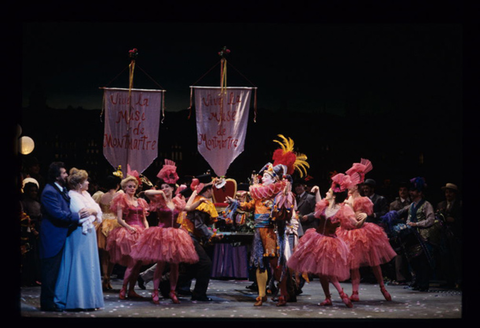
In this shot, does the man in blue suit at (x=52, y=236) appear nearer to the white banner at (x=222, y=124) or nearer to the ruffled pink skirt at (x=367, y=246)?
the ruffled pink skirt at (x=367, y=246)

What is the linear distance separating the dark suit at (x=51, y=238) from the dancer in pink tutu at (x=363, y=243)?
3257mm

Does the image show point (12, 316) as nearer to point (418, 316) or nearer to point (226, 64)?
point (418, 316)

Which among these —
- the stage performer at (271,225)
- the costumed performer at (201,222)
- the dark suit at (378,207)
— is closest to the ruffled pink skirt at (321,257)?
the stage performer at (271,225)

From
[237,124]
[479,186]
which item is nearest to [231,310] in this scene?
[479,186]

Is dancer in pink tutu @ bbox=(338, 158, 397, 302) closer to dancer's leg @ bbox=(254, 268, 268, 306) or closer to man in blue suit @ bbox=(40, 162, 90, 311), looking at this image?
dancer's leg @ bbox=(254, 268, 268, 306)

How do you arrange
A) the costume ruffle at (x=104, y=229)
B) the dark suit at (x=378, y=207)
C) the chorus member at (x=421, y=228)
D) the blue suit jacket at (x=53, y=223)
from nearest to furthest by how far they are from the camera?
the blue suit jacket at (x=53, y=223) → the chorus member at (x=421, y=228) → the costume ruffle at (x=104, y=229) → the dark suit at (x=378, y=207)

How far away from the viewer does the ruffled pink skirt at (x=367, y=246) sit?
320 inches

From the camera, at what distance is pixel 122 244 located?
823cm

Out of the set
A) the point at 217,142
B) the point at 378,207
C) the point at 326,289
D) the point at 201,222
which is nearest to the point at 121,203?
the point at 201,222

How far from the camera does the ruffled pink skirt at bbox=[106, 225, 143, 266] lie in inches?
324

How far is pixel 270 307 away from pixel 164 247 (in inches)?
53.1

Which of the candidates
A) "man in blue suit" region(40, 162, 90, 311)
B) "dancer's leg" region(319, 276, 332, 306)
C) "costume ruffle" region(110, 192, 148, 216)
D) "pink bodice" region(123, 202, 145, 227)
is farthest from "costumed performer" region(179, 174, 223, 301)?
"man in blue suit" region(40, 162, 90, 311)

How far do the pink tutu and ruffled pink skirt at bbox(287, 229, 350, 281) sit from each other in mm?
1932

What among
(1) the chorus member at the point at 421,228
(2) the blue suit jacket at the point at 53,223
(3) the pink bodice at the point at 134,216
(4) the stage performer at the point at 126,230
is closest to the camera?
(2) the blue suit jacket at the point at 53,223
